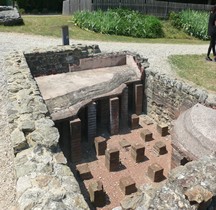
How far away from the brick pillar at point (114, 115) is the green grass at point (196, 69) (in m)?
3.43

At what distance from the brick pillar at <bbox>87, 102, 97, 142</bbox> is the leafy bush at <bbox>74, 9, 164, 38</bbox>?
422 inches

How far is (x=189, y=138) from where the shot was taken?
5.57 m

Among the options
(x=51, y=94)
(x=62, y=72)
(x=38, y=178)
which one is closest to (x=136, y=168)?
(x=51, y=94)

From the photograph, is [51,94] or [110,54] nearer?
[51,94]

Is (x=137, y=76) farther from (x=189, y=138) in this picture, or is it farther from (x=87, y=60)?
(x=189, y=138)

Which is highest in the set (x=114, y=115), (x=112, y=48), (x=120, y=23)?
(x=120, y=23)

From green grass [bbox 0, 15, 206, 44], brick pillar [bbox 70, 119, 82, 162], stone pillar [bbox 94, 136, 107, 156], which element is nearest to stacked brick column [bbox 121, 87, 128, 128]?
stone pillar [bbox 94, 136, 107, 156]

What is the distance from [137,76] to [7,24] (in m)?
11.7

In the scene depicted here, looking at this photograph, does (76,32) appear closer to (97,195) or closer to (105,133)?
(105,133)

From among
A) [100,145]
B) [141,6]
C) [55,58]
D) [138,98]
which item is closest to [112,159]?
[100,145]

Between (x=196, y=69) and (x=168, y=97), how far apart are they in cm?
418

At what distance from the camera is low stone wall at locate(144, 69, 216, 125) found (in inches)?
270

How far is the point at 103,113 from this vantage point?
7797 mm

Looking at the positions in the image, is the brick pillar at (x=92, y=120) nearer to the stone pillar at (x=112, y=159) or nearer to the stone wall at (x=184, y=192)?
the stone pillar at (x=112, y=159)
